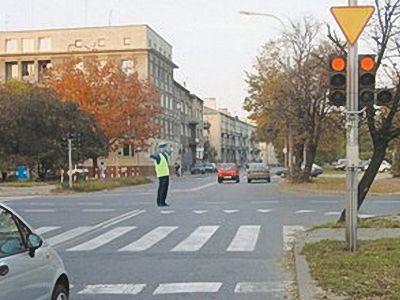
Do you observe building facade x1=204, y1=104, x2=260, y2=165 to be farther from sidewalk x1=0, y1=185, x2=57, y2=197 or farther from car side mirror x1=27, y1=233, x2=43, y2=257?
car side mirror x1=27, y1=233, x2=43, y2=257

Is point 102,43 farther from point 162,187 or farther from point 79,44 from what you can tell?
point 162,187

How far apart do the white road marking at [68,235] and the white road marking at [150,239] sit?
1.66 m

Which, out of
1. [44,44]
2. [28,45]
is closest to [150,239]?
[44,44]

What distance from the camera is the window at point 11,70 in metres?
91.5

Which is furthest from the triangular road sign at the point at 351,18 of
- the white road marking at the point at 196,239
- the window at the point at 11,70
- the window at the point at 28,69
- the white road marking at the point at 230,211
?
the window at the point at 11,70

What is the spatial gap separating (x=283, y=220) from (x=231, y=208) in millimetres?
4682

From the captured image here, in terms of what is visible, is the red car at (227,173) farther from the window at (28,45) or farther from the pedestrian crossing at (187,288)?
the pedestrian crossing at (187,288)

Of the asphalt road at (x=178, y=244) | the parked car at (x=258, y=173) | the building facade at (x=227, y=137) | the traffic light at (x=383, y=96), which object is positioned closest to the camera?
the asphalt road at (x=178, y=244)

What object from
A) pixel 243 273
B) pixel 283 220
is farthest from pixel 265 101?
pixel 243 273

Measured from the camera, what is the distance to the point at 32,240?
6234 millimetres

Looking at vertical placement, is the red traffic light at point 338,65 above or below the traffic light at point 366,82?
above

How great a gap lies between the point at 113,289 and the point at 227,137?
151179mm

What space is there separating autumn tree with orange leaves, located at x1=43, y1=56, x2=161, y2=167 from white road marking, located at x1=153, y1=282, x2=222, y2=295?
1937 inches

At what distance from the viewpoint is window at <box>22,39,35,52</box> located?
9075 centimetres
